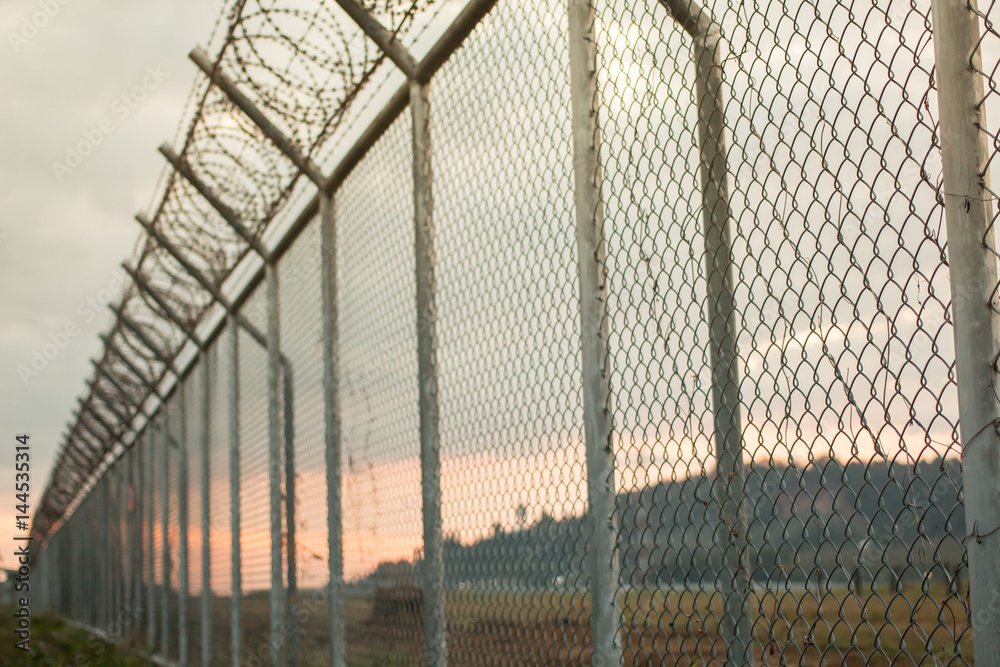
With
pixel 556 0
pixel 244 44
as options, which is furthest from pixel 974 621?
pixel 244 44

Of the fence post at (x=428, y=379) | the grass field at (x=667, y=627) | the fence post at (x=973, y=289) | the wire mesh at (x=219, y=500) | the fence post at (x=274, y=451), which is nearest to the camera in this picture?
the fence post at (x=973, y=289)

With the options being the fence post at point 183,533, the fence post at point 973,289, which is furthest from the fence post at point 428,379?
the fence post at point 183,533

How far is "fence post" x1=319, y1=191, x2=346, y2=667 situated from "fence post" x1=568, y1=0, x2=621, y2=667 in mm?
2490

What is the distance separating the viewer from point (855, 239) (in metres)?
1.88

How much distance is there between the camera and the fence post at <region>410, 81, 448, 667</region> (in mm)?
3686

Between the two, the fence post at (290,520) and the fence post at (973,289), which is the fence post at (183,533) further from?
the fence post at (973,289)

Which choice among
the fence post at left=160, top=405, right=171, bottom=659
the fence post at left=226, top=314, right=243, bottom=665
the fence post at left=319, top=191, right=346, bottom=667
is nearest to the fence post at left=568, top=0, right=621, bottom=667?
the fence post at left=319, top=191, right=346, bottom=667

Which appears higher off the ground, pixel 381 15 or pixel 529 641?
pixel 381 15

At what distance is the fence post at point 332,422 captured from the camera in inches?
192

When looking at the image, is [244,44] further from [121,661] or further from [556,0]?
[121,661]

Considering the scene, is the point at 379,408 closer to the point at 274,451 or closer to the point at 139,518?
the point at 274,451

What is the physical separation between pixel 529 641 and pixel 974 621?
167 cm

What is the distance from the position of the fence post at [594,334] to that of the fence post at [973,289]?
1.10 meters

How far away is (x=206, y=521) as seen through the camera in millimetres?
8859
